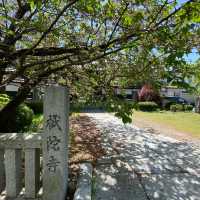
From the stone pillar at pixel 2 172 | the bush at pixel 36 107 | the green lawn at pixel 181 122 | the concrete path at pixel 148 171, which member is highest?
the bush at pixel 36 107

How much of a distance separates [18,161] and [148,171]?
10.3 feet

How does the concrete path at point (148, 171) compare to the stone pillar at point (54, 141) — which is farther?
the concrete path at point (148, 171)

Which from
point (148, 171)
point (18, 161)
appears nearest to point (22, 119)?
point (148, 171)

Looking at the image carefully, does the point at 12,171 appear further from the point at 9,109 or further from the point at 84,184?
the point at 9,109

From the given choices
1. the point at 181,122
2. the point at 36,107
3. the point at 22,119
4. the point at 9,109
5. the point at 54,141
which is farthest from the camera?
the point at 36,107

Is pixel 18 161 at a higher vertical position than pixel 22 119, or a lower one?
lower

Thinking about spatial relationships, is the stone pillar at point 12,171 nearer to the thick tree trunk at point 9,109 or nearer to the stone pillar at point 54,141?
the stone pillar at point 54,141

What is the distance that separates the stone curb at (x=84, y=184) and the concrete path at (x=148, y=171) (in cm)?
14

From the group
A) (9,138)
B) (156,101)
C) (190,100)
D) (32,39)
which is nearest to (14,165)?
(9,138)

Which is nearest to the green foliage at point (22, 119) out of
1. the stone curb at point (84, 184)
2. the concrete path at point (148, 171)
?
the concrete path at point (148, 171)

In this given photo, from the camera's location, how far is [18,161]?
5098mm

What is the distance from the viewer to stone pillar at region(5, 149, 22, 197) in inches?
195

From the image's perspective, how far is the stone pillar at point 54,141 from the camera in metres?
4.75

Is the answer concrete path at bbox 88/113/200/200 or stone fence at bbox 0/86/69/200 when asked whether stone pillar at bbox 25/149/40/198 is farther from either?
concrete path at bbox 88/113/200/200
